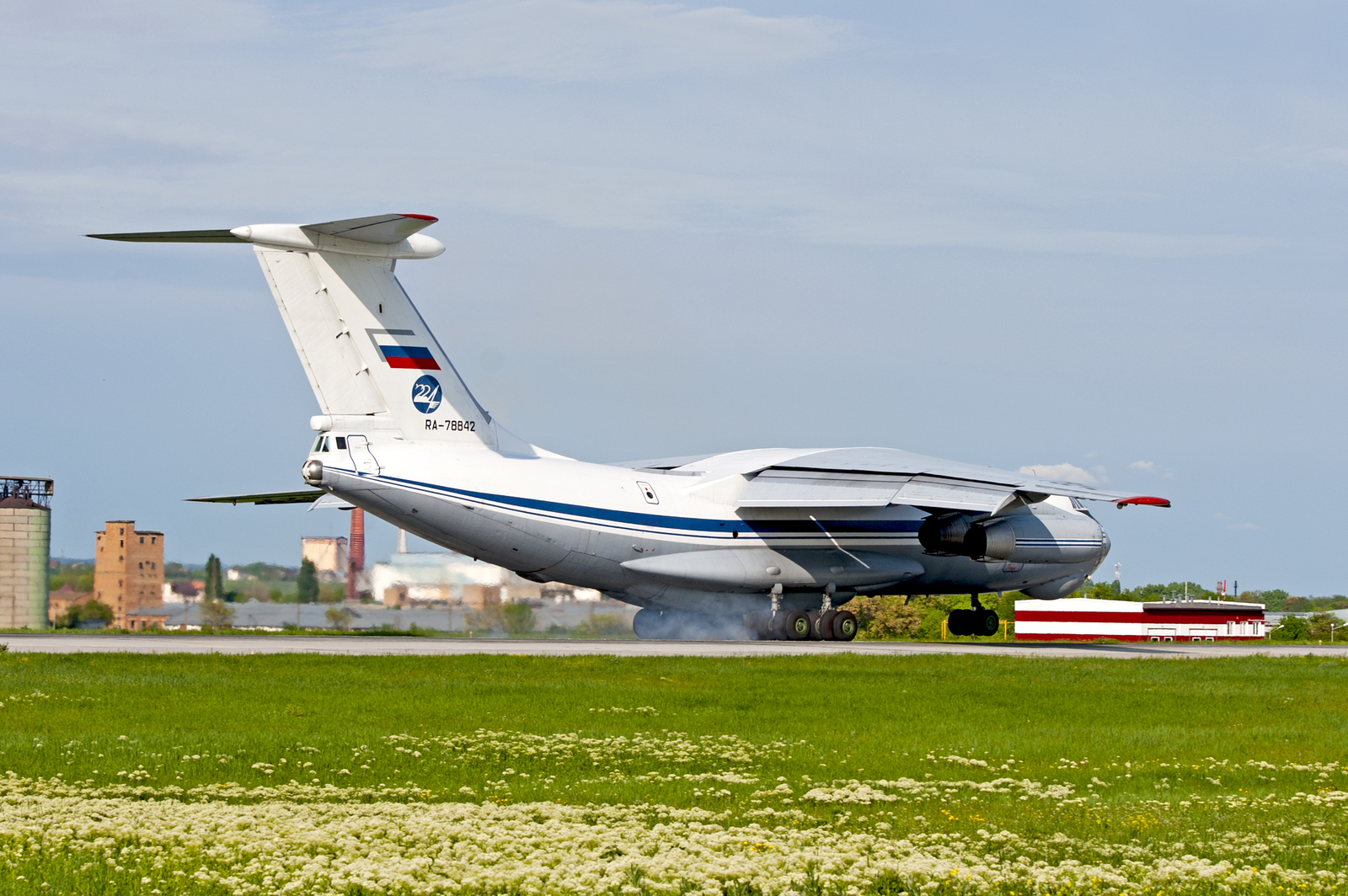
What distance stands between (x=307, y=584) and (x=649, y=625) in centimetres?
667

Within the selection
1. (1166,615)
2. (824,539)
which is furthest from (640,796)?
(1166,615)

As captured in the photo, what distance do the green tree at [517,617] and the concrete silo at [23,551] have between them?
1918 centimetres

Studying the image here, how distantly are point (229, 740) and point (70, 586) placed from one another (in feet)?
66.6

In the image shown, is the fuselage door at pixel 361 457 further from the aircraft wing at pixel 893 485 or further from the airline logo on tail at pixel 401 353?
the aircraft wing at pixel 893 485

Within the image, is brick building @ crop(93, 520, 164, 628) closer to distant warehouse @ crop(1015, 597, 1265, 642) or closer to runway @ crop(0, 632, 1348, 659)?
runway @ crop(0, 632, 1348, 659)

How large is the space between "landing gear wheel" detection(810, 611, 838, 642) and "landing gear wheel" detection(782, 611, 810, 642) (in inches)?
9.9

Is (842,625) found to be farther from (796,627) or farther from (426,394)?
(426,394)

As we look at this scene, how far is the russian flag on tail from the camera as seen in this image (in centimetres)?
2383

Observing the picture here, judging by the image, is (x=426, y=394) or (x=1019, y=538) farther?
A: (x=1019, y=538)

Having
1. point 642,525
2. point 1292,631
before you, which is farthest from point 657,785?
point 1292,631

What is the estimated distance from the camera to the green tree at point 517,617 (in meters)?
28.1

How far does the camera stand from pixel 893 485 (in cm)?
2717

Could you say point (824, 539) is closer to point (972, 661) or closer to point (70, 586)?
point (972, 661)

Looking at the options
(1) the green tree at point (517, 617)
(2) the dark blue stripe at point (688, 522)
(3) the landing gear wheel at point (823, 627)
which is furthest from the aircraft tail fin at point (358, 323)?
(3) the landing gear wheel at point (823, 627)
